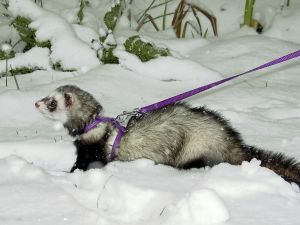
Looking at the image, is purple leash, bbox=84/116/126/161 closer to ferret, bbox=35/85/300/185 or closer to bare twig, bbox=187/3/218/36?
ferret, bbox=35/85/300/185

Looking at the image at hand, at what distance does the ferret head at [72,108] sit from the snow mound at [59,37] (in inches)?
77.2

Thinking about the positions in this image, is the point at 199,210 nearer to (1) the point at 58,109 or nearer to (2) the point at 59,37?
(1) the point at 58,109

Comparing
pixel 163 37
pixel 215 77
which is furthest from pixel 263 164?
pixel 163 37

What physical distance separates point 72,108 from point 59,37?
231cm

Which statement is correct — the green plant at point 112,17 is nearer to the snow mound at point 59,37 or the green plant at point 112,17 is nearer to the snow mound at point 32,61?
the snow mound at point 59,37

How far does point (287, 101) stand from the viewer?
4.37m

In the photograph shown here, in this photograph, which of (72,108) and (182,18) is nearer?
(72,108)

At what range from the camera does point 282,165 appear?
8.72 ft

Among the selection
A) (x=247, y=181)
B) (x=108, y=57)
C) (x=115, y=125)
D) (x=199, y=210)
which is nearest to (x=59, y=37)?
(x=108, y=57)

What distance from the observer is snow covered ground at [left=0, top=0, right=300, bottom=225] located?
2.20 m

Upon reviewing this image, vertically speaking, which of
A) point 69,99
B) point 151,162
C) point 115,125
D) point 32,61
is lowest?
point 32,61

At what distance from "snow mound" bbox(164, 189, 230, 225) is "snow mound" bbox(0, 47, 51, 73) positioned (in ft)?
11.5

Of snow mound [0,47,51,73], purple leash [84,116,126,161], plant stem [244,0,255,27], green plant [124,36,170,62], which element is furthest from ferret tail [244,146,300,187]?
plant stem [244,0,255,27]

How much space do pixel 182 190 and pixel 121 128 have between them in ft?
2.71
